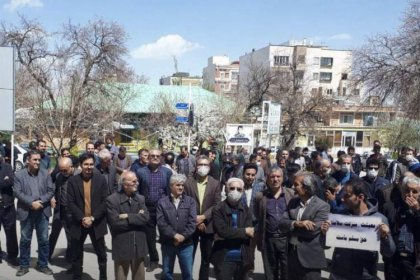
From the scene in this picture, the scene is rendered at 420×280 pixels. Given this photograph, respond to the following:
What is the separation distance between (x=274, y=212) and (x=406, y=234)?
153 cm

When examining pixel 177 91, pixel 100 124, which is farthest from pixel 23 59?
pixel 177 91

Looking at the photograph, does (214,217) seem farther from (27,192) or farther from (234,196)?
(27,192)

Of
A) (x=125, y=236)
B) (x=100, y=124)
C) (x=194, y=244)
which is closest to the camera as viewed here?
(x=125, y=236)

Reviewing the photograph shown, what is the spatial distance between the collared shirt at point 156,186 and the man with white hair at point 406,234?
3.67m

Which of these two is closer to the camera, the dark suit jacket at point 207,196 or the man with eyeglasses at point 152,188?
the dark suit jacket at point 207,196

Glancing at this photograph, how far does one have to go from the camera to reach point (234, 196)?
16.8 ft

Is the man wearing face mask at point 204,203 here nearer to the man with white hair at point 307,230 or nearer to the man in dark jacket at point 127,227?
the man in dark jacket at point 127,227

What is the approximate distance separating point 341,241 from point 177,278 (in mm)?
3210

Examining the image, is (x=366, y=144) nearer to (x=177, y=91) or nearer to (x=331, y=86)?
(x=331, y=86)

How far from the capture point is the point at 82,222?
5980 millimetres

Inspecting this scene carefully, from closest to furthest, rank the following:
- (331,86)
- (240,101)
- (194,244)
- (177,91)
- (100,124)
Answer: (194,244) < (100,124) < (240,101) < (177,91) < (331,86)

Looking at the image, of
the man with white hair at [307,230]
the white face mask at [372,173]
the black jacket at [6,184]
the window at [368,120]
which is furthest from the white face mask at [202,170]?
the window at [368,120]

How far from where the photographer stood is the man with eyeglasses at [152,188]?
7.04 metres

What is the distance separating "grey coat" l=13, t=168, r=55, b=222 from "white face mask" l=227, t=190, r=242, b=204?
298 centimetres
